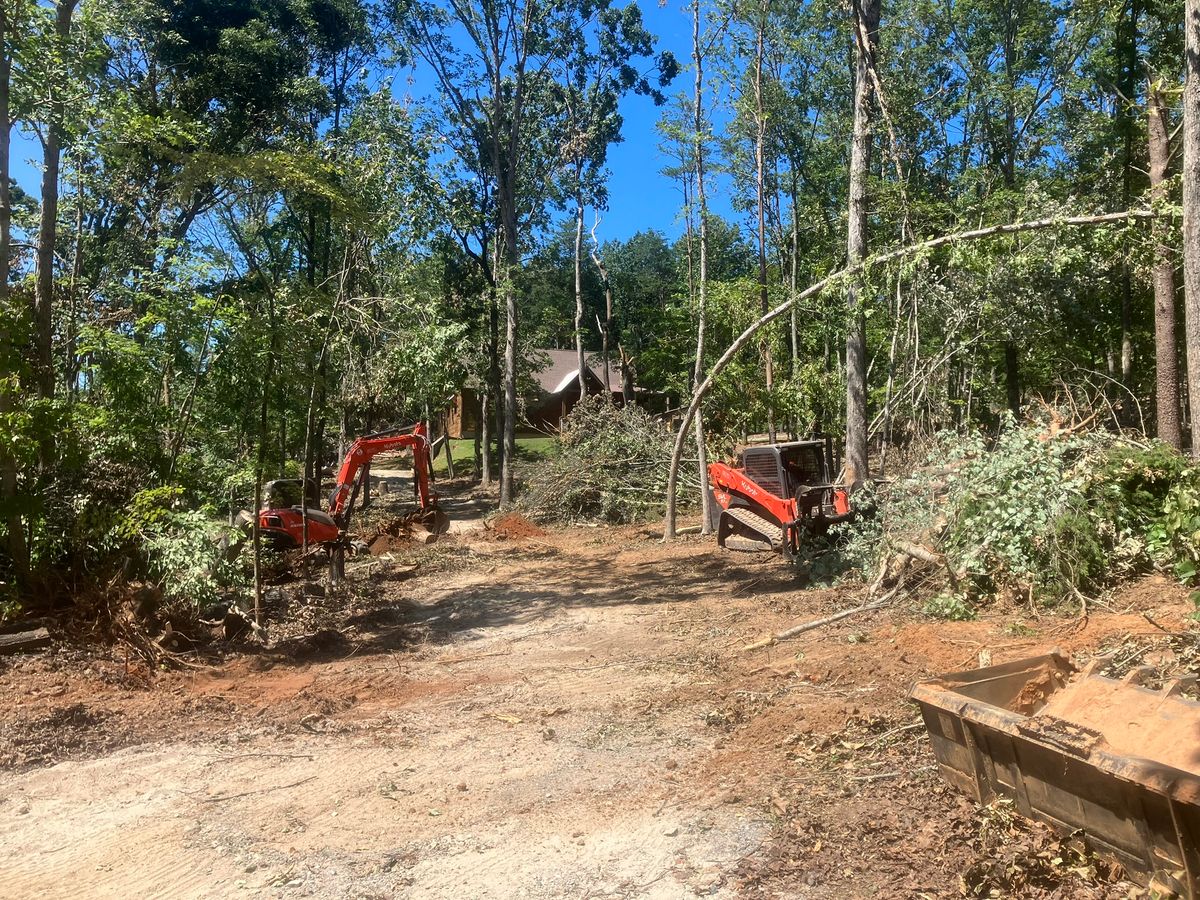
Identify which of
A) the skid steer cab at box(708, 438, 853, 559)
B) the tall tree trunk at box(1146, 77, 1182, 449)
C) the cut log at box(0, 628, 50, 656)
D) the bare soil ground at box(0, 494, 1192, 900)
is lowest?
the bare soil ground at box(0, 494, 1192, 900)

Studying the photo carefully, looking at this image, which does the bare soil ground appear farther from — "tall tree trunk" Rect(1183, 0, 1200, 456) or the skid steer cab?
the skid steer cab

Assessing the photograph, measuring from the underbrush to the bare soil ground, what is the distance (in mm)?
433

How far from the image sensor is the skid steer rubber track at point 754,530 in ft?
48.8

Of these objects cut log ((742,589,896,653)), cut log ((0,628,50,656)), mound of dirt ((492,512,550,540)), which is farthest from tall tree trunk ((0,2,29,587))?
mound of dirt ((492,512,550,540))

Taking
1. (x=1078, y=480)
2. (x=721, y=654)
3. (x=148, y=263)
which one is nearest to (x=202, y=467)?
(x=721, y=654)

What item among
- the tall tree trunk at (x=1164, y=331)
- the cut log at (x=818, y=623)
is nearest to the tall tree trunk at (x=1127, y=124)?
the tall tree trunk at (x=1164, y=331)

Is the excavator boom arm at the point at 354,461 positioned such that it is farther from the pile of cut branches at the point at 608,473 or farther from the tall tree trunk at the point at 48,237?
the pile of cut branches at the point at 608,473

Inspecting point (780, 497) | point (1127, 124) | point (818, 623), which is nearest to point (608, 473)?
point (780, 497)

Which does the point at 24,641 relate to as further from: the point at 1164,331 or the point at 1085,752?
the point at 1164,331

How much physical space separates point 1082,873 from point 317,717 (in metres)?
6.06

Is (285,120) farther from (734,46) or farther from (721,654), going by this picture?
(721,654)

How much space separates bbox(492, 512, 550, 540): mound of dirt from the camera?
20.0 m

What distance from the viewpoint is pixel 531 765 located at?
6.66 m

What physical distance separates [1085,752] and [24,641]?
31.0 feet
